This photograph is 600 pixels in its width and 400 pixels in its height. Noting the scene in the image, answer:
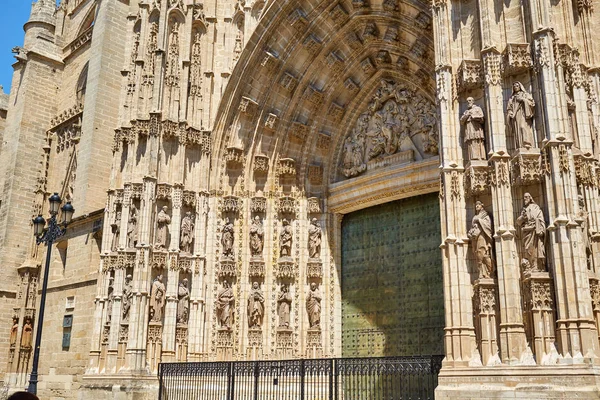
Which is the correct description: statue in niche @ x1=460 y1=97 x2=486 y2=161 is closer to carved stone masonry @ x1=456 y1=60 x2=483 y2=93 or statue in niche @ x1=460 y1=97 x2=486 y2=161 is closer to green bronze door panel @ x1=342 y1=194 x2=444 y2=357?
carved stone masonry @ x1=456 y1=60 x2=483 y2=93

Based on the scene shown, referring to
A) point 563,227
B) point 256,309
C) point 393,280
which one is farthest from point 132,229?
point 563,227

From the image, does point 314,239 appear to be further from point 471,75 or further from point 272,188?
point 471,75

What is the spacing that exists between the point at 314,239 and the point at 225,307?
2.72 metres

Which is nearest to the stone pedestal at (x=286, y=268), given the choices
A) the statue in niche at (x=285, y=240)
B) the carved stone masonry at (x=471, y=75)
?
the statue in niche at (x=285, y=240)

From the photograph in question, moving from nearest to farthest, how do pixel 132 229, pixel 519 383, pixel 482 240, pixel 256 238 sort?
1. pixel 519 383
2. pixel 482 240
3. pixel 132 229
4. pixel 256 238

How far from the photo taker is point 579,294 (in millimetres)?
8234

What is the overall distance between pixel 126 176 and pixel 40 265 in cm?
867

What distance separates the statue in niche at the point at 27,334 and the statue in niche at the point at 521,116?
17.9 metres

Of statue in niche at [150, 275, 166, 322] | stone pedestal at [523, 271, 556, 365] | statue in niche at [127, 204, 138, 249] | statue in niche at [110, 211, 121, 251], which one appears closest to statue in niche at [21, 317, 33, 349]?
statue in niche at [110, 211, 121, 251]

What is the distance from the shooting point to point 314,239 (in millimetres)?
15258

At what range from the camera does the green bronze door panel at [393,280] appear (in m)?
13.2

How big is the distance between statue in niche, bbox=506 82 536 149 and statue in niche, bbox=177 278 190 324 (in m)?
8.44

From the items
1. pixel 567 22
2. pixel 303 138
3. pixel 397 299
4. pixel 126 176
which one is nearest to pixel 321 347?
pixel 397 299

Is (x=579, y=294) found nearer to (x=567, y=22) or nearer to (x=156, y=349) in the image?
(x=567, y=22)
